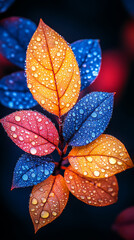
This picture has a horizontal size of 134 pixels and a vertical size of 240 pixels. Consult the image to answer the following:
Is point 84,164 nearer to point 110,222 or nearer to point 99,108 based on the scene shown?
point 99,108

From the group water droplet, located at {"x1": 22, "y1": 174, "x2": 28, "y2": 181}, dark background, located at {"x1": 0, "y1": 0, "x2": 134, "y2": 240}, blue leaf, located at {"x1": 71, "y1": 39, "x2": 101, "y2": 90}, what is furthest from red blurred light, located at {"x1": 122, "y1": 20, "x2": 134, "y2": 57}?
water droplet, located at {"x1": 22, "y1": 174, "x2": 28, "y2": 181}

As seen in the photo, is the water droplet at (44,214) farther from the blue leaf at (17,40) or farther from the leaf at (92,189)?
the blue leaf at (17,40)

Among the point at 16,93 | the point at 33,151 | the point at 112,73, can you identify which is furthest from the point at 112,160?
the point at 112,73

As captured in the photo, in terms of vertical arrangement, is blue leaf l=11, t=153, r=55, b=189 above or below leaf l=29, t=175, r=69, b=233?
above

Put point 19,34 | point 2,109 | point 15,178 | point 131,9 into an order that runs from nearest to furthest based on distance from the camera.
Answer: point 15,178 → point 19,34 → point 2,109 → point 131,9

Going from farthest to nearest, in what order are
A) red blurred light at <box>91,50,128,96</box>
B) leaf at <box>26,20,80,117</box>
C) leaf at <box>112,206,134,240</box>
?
red blurred light at <box>91,50,128,96</box>
leaf at <box>112,206,134,240</box>
leaf at <box>26,20,80,117</box>

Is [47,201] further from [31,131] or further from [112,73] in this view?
[112,73]

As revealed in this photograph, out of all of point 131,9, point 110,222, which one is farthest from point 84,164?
point 131,9

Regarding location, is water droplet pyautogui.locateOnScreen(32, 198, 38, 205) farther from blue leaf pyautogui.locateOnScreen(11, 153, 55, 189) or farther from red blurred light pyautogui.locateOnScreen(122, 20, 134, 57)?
red blurred light pyautogui.locateOnScreen(122, 20, 134, 57)
